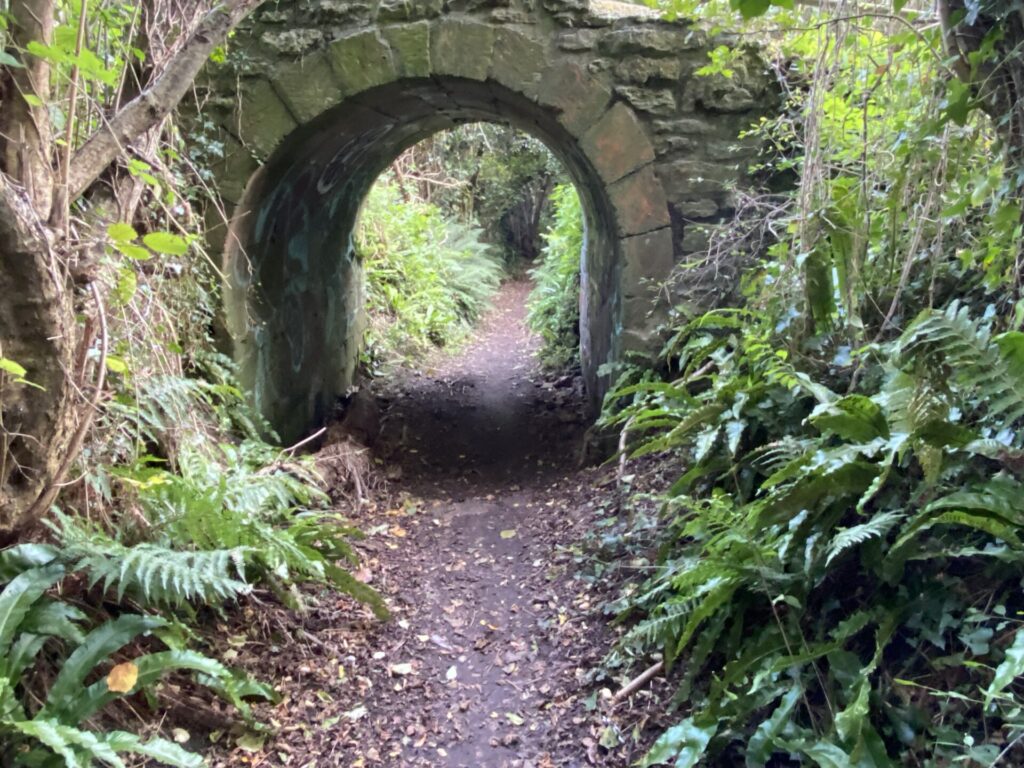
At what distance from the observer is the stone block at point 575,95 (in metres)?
4.36

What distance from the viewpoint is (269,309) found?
5.07m

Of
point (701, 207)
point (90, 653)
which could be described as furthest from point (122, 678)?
point (701, 207)

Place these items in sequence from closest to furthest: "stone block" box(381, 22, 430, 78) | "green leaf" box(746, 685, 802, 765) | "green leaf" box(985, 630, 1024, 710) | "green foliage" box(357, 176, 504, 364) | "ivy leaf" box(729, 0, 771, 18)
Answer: "green leaf" box(985, 630, 1024, 710), "ivy leaf" box(729, 0, 771, 18), "green leaf" box(746, 685, 802, 765), "stone block" box(381, 22, 430, 78), "green foliage" box(357, 176, 504, 364)

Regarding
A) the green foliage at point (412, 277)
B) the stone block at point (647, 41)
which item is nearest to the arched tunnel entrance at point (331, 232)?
the stone block at point (647, 41)

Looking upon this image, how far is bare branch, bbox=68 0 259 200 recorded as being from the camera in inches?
100

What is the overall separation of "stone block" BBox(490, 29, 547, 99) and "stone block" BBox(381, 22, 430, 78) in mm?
417

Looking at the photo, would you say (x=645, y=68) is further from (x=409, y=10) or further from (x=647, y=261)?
(x=409, y=10)

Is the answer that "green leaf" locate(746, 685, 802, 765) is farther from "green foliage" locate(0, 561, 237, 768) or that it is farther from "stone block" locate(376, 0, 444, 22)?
"stone block" locate(376, 0, 444, 22)

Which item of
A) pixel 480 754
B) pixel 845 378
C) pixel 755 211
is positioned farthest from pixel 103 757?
pixel 755 211

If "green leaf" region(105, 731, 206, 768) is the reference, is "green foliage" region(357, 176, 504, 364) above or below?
above

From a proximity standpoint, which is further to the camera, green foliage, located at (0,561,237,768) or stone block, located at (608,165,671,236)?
stone block, located at (608,165,671,236)

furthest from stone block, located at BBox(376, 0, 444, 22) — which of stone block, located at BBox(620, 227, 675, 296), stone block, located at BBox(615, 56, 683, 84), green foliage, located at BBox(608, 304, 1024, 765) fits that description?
green foliage, located at BBox(608, 304, 1024, 765)

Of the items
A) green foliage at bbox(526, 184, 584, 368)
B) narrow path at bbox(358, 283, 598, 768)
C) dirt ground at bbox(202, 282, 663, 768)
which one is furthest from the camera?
green foliage at bbox(526, 184, 584, 368)

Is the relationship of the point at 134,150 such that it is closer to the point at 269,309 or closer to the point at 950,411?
the point at 269,309
